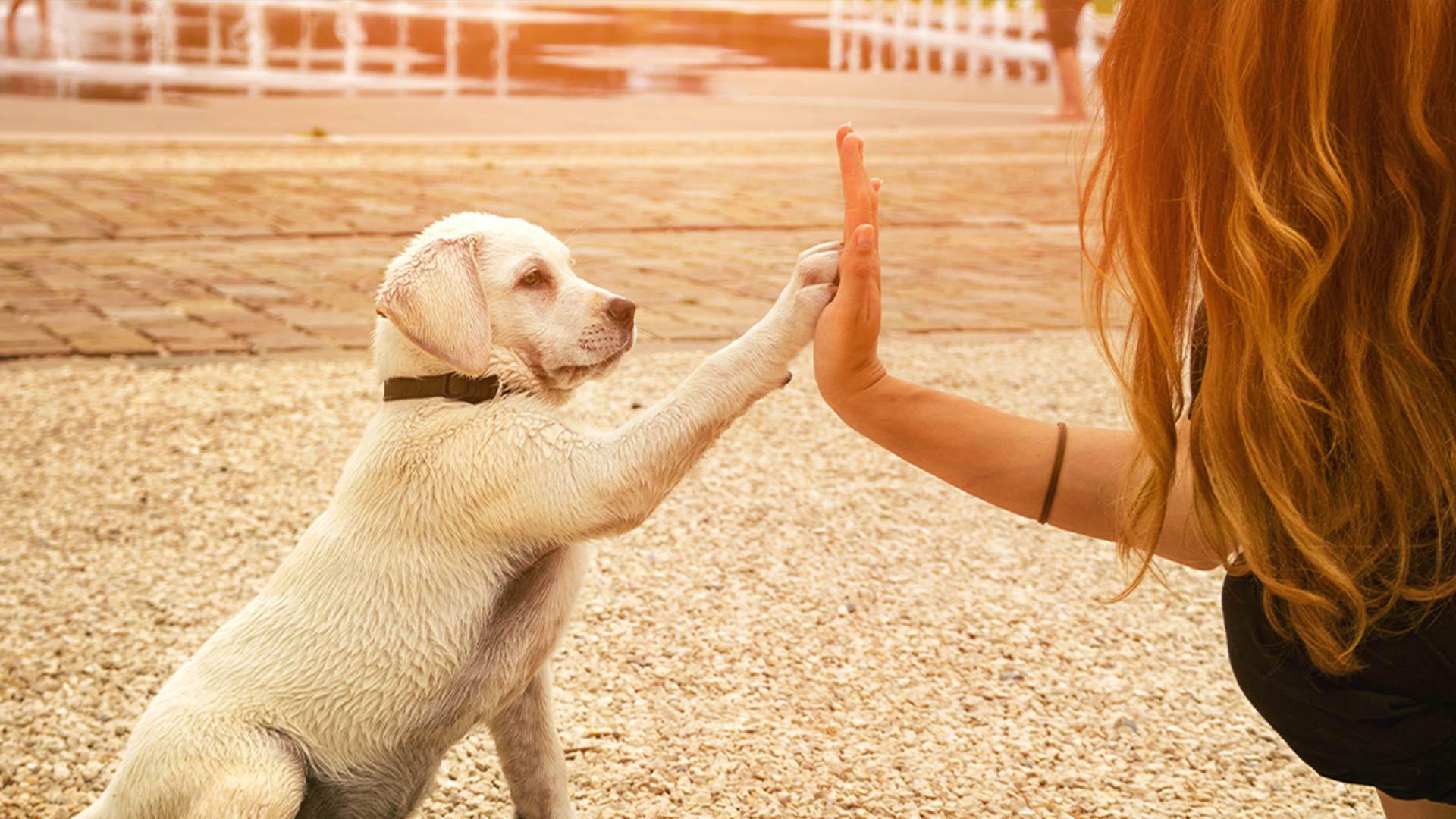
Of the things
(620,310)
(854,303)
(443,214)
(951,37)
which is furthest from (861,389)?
(951,37)

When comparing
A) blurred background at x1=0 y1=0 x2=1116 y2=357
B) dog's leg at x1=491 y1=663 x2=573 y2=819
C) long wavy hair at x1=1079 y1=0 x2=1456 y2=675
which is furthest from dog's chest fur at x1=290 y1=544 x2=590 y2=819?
blurred background at x1=0 y1=0 x2=1116 y2=357

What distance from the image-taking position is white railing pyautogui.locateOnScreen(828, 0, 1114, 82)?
2133 cm

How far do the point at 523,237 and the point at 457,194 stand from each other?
6996 mm

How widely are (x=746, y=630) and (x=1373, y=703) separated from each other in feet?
6.39

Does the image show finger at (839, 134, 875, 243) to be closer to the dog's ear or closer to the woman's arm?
the woman's arm

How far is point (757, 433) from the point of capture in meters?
5.61

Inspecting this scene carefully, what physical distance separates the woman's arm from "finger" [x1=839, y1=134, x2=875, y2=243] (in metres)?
0.03

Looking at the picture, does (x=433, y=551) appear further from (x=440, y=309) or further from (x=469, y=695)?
(x=440, y=309)

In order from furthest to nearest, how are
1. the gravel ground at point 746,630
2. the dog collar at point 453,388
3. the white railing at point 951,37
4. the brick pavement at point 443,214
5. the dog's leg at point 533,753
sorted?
the white railing at point 951,37 → the brick pavement at point 443,214 → the gravel ground at point 746,630 → the dog's leg at point 533,753 → the dog collar at point 453,388

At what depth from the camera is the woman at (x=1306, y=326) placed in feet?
6.72

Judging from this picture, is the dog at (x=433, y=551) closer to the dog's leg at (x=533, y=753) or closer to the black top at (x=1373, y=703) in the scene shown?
the dog's leg at (x=533, y=753)

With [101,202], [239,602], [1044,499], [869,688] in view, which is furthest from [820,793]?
[101,202]

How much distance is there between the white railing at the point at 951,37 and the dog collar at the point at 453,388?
17780mm

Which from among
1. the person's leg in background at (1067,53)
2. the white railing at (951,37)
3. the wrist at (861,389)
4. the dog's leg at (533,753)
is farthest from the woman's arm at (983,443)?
the white railing at (951,37)
